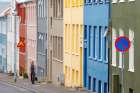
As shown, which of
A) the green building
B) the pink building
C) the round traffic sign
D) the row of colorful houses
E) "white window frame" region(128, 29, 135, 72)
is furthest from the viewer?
the pink building

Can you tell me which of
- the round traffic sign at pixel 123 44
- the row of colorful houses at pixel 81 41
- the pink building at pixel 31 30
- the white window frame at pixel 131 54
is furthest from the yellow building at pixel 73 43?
the round traffic sign at pixel 123 44

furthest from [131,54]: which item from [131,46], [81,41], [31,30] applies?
[31,30]

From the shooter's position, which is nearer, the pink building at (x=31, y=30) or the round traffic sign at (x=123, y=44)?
the round traffic sign at (x=123, y=44)

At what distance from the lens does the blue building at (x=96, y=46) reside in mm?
41062

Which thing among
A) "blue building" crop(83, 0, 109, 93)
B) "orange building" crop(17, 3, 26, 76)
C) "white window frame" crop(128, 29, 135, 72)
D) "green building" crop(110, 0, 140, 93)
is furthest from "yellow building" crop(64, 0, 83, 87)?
"orange building" crop(17, 3, 26, 76)

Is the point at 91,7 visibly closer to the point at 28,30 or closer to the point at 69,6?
the point at 69,6

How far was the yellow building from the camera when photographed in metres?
48.9

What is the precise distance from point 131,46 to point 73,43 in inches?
755

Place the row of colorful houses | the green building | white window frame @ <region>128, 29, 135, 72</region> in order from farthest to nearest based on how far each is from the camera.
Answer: the row of colorful houses → white window frame @ <region>128, 29, 135, 72</region> → the green building

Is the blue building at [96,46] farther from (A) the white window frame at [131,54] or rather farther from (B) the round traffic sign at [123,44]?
(B) the round traffic sign at [123,44]

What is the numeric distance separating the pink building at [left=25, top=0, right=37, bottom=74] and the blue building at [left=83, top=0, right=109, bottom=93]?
25.6m

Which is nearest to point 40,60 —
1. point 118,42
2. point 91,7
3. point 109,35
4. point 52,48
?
point 52,48

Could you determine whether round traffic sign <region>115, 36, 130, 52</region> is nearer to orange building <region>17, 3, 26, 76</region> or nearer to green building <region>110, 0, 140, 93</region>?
green building <region>110, 0, 140, 93</region>

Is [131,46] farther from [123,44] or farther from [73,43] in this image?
[73,43]
